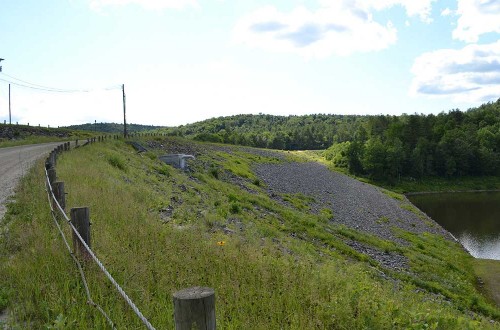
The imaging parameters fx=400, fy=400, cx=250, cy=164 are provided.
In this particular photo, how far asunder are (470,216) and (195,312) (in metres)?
67.8

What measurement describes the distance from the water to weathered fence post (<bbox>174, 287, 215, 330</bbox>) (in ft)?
142

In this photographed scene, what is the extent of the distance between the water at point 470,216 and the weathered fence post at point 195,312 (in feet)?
142

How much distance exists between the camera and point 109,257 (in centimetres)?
740

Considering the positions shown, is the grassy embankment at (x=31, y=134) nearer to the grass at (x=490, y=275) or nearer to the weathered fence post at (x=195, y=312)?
the grass at (x=490, y=275)

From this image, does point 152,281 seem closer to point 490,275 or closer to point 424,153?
point 490,275

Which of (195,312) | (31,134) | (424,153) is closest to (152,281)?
(195,312)

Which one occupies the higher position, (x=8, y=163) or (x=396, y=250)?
(x=8, y=163)

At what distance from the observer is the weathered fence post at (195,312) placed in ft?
10.9

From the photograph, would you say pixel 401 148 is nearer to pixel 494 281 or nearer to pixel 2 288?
pixel 494 281

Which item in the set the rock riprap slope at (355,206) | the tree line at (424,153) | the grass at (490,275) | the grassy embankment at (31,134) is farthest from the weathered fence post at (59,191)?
the tree line at (424,153)

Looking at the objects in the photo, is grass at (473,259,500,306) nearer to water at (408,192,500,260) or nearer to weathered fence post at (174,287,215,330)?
water at (408,192,500,260)

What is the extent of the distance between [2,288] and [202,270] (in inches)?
134

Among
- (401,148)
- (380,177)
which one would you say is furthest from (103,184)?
(401,148)

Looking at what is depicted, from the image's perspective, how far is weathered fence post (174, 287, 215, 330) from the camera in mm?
3328
